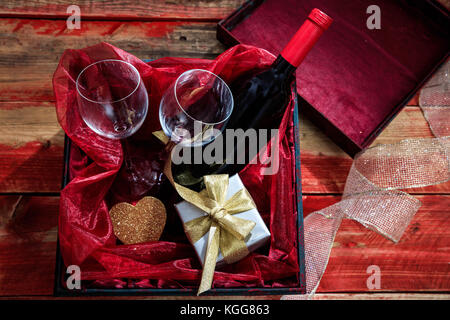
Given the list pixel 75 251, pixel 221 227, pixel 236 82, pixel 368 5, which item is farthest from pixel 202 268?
pixel 368 5

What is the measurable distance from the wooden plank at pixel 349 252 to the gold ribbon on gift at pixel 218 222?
0.65 ft

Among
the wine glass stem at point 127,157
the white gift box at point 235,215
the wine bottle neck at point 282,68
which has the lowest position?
the wine glass stem at point 127,157

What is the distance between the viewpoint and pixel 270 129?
569 millimetres

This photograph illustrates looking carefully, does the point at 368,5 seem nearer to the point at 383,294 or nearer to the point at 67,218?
the point at 383,294

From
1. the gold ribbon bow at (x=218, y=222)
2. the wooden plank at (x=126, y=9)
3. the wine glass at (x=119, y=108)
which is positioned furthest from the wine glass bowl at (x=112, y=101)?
the wooden plank at (x=126, y=9)

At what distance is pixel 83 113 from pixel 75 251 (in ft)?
0.57

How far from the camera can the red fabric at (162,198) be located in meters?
0.47

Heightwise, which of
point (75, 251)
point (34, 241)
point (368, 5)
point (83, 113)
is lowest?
point (34, 241)

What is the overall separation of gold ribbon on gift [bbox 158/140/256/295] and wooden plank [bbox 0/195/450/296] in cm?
20

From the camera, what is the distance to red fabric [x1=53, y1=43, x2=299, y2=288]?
0.47 meters

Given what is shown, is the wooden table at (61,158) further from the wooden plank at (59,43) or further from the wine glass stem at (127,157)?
the wine glass stem at (127,157)

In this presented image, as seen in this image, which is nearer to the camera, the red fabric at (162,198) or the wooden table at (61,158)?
the red fabric at (162,198)

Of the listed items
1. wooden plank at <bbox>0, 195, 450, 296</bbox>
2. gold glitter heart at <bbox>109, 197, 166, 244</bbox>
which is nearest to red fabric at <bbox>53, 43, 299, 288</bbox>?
gold glitter heart at <bbox>109, 197, 166, 244</bbox>

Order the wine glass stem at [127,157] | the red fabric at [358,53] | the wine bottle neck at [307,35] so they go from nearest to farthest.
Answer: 1. the wine bottle neck at [307,35]
2. the wine glass stem at [127,157]
3. the red fabric at [358,53]
